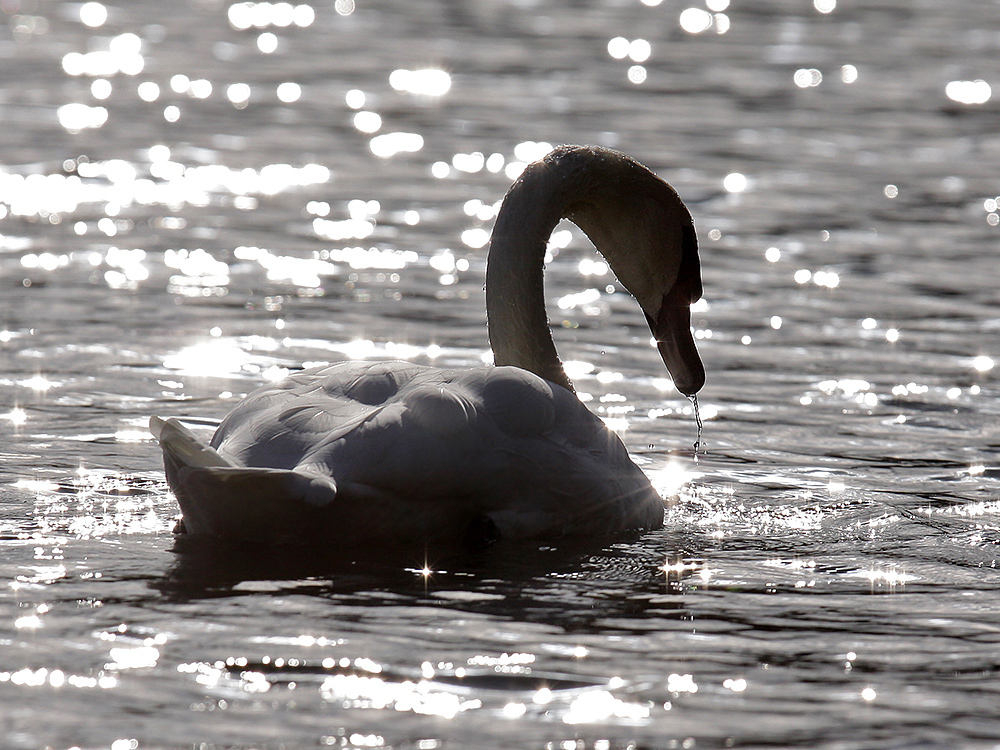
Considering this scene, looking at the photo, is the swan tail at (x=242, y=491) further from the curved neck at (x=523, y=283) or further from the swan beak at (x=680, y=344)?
the swan beak at (x=680, y=344)

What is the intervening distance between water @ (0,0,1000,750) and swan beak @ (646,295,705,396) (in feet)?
1.40

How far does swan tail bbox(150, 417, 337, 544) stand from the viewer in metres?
5.62

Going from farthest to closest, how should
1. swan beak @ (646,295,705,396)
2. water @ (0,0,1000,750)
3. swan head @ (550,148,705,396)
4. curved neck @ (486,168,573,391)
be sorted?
swan beak @ (646,295,705,396), swan head @ (550,148,705,396), curved neck @ (486,168,573,391), water @ (0,0,1000,750)

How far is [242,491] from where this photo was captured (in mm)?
5680

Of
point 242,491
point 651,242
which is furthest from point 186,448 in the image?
point 651,242

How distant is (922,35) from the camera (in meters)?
25.8

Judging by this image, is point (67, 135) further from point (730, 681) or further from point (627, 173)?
point (730, 681)

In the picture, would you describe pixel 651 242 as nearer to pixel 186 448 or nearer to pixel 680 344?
pixel 680 344

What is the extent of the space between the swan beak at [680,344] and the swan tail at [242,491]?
2.42m

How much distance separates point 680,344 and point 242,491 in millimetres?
2711

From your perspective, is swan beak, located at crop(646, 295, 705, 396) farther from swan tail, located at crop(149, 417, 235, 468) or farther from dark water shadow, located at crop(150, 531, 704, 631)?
swan tail, located at crop(149, 417, 235, 468)

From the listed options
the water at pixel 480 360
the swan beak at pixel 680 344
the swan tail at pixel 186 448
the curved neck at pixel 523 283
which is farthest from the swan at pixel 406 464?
the swan beak at pixel 680 344

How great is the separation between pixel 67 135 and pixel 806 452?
10.3 meters

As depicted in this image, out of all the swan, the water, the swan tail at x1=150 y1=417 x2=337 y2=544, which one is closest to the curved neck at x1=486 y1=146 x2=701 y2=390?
the water
